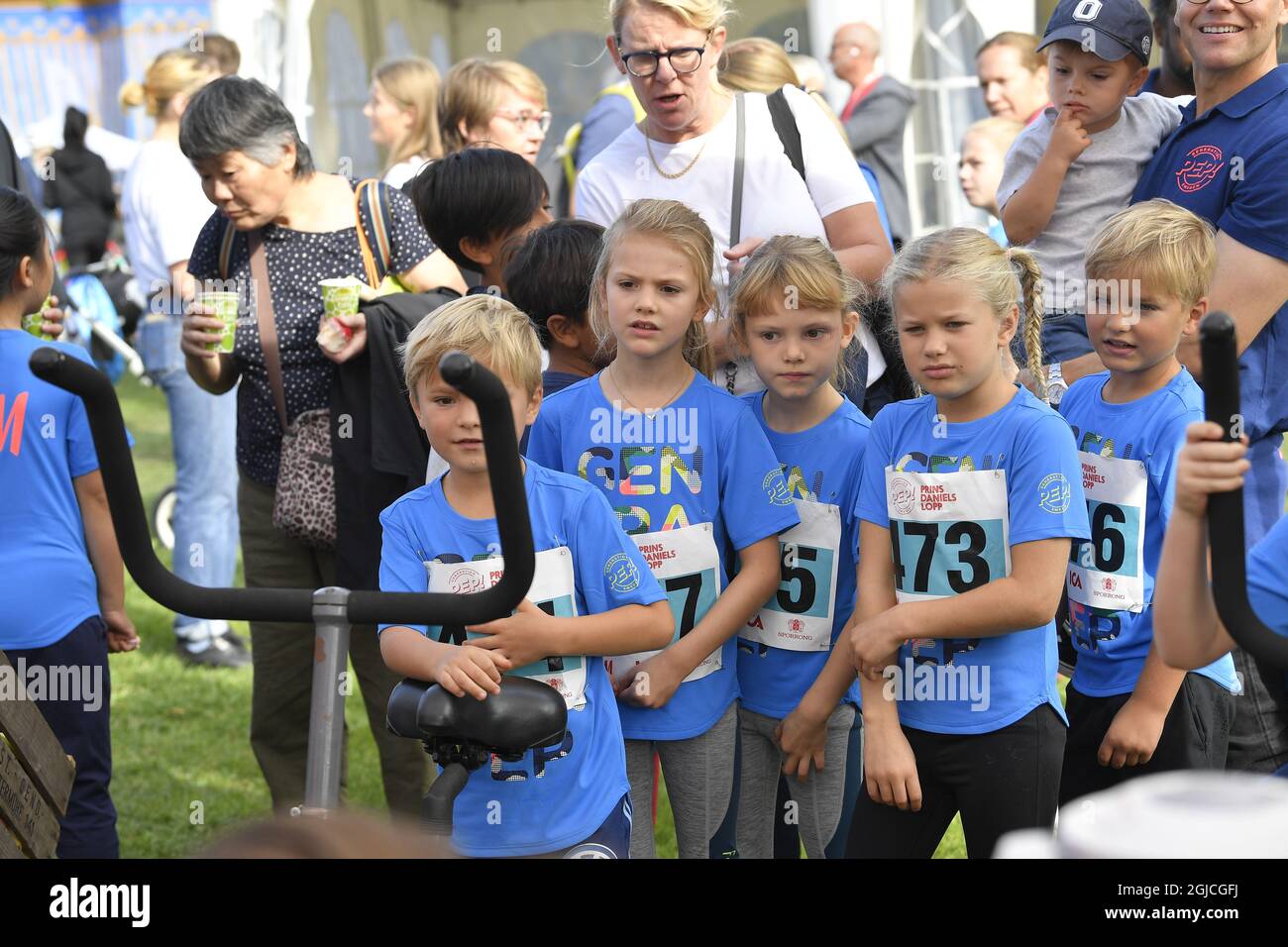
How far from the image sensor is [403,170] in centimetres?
559

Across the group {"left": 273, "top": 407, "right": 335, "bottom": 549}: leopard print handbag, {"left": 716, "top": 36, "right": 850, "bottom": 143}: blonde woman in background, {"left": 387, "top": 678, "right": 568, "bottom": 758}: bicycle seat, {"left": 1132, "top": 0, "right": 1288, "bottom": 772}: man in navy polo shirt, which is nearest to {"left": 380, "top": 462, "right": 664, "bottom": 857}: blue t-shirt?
{"left": 387, "top": 678, "right": 568, "bottom": 758}: bicycle seat

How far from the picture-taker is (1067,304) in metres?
3.54

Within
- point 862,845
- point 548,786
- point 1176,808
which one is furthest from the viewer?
point 862,845

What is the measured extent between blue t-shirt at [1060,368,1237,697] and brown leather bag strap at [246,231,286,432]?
2061 millimetres

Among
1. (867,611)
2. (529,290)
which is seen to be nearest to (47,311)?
(529,290)

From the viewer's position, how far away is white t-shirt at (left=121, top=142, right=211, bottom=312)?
18.5 ft

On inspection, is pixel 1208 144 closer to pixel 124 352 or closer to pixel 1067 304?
pixel 1067 304

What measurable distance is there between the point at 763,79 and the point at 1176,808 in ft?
13.1

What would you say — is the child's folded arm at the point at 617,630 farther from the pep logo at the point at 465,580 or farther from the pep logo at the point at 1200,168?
the pep logo at the point at 1200,168

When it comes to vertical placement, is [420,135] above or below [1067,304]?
above

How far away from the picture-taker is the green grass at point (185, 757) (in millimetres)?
4500

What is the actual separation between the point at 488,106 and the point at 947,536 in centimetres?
279

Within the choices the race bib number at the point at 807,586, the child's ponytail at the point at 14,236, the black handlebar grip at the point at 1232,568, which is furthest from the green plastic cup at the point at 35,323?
the black handlebar grip at the point at 1232,568
